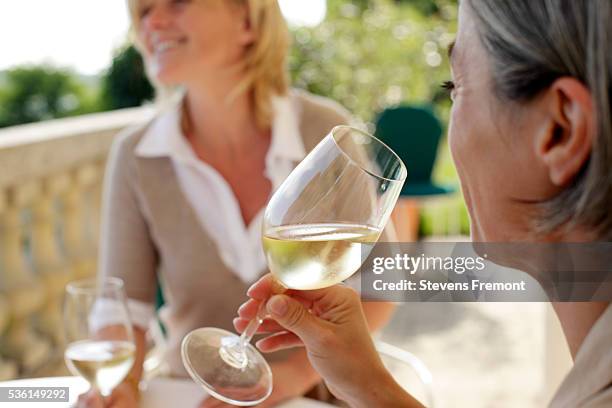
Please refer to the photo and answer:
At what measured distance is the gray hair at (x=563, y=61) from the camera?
0.50 meters

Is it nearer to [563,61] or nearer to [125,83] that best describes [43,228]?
[563,61]

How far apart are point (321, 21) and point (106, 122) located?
7.45 feet

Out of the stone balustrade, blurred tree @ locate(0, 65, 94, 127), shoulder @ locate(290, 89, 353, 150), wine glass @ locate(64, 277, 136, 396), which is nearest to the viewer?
wine glass @ locate(64, 277, 136, 396)

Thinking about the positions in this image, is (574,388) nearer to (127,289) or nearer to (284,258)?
(284,258)

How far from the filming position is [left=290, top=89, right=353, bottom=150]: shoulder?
4.72ft

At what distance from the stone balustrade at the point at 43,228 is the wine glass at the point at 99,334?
3.74ft

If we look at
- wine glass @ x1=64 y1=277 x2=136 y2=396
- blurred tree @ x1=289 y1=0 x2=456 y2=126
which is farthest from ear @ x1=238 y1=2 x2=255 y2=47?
blurred tree @ x1=289 y1=0 x2=456 y2=126

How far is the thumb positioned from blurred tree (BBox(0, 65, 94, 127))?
7.16m

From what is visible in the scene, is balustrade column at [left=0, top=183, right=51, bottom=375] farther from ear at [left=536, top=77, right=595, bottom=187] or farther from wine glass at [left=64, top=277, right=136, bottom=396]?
ear at [left=536, top=77, right=595, bottom=187]

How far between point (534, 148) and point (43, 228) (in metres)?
1.89

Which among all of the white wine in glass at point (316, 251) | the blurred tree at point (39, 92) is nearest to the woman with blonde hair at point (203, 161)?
the white wine in glass at point (316, 251)

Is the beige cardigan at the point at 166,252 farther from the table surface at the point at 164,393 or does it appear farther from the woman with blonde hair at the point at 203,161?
the table surface at the point at 164,393

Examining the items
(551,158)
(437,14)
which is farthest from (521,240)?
(437,14)

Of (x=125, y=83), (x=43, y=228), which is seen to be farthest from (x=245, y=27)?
(x=125, y=83)
